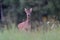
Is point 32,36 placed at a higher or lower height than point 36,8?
higher

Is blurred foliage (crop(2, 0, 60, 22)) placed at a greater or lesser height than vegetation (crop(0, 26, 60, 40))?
lesser

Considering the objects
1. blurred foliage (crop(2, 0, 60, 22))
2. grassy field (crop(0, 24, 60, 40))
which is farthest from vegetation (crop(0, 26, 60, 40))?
blurred foliage (crop(2, 0, 60, 22))

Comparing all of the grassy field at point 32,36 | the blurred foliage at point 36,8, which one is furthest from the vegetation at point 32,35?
the blurred foliage at point 36,8

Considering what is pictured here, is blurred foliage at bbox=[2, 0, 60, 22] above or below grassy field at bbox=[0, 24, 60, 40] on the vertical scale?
below

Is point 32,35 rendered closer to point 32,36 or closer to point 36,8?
point 32,36

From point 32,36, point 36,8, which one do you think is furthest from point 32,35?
point 36,8

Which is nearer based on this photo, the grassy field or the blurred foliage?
the grassy field

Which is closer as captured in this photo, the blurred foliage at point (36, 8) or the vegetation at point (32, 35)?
the vegetation at point (32, 35)

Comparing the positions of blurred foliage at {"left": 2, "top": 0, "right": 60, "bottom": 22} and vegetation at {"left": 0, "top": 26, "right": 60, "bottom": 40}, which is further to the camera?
blurred foliage at {"left": 2, "top": 0, "right": 60, "bottom": 22}

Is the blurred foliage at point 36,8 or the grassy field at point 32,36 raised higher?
the grassy field at point 32,36

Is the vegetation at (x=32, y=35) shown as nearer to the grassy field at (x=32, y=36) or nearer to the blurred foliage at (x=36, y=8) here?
the grassy field at (x=32, y=36)

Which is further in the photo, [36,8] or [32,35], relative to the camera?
[36,8]

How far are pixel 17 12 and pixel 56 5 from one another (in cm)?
239

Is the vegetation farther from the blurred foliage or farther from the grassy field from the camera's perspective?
the blurred foliage
